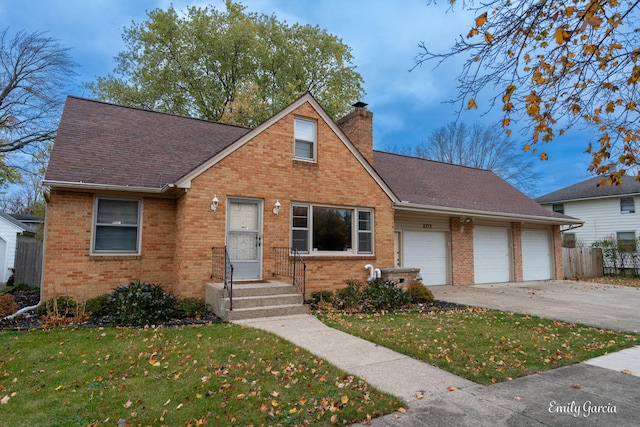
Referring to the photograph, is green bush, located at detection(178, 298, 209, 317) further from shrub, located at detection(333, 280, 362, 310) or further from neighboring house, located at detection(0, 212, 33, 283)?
neighboring house, located at detection(0, 212, 33, 283)

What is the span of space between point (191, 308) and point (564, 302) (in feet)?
33.3

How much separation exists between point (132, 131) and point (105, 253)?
158 inches

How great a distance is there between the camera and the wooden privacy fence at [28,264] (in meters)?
14.3

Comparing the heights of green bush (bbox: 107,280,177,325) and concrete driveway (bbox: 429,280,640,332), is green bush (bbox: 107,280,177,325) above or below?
above

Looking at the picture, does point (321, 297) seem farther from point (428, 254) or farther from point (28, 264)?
point (28, 264)

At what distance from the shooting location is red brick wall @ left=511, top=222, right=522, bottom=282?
16.7 meters

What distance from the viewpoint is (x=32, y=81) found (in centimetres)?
1839

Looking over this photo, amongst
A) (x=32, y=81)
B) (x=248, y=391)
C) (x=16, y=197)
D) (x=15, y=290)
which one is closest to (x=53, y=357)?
(x=248, y=391)

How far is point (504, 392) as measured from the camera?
413 centimetres

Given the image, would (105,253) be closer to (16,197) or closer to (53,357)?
(53,357)

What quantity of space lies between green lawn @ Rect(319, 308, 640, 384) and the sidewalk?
22 cm

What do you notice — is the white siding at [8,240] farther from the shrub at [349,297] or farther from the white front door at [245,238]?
the shrub at [349,297]

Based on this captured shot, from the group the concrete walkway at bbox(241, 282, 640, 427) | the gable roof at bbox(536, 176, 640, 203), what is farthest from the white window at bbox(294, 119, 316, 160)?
the gable roof at bbox(536, 176, 640, 203)

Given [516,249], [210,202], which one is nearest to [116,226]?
[210,202]
